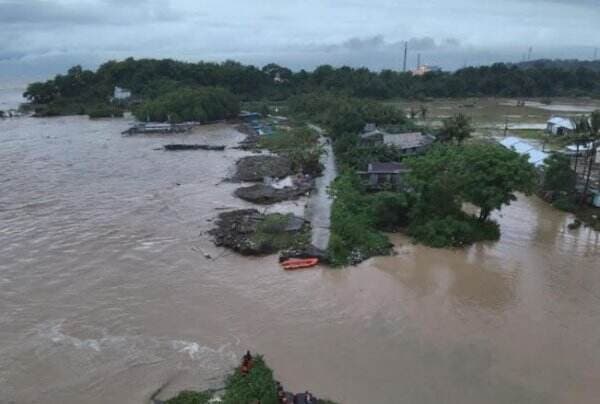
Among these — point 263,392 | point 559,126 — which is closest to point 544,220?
point 263,392

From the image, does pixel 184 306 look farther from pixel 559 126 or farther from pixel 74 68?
pixel 74 68

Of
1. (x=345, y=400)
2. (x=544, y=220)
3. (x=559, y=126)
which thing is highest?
(x=559, y=126)

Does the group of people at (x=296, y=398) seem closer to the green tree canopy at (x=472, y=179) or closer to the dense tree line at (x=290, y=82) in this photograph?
the green tree canopy at (x=472, y=179)

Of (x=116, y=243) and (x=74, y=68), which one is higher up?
(x=74, y=68)

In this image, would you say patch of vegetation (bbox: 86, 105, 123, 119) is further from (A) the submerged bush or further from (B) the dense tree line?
(A) the submerged bush

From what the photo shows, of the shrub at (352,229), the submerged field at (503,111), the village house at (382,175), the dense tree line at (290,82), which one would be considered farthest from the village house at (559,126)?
the dense tree line at (290,82)
